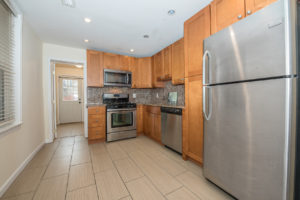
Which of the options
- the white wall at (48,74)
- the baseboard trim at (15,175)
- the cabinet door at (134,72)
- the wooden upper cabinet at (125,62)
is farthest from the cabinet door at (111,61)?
the baseboard trim at (15,175)

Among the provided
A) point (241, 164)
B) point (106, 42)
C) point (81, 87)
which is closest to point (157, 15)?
point (106, 42)

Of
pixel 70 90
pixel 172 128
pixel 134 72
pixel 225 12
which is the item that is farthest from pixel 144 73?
pixel 70 90

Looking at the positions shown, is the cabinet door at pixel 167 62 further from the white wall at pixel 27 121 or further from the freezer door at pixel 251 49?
the white wall at pixel 27 121

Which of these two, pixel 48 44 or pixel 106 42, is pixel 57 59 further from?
pixel 106 42

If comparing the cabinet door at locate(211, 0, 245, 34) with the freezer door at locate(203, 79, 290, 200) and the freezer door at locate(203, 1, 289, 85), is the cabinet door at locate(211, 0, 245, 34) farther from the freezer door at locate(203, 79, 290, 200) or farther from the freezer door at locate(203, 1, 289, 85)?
the freezer door at locate(203, 79, 290, 200)

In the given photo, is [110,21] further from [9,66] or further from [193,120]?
[193,120]

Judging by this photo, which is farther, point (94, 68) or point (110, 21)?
point (94, 68)

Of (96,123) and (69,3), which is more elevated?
(69,3)

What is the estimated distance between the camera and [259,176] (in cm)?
98

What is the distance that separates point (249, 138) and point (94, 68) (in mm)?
3429

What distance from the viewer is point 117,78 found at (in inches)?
137

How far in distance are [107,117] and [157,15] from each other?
2392mm

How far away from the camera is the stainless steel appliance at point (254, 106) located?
2.80ft

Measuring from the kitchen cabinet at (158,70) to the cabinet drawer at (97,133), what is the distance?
1.97 metres
